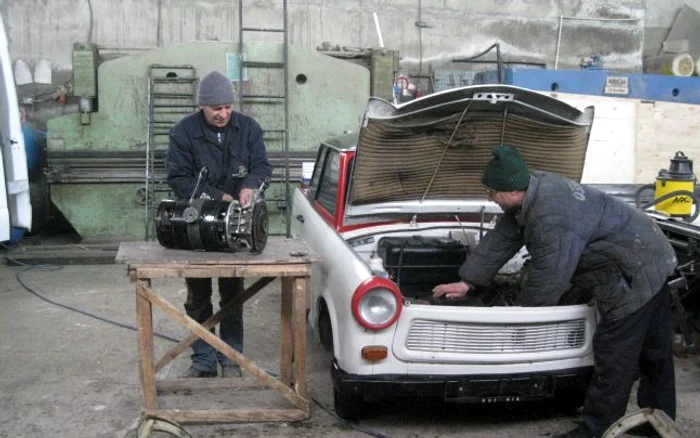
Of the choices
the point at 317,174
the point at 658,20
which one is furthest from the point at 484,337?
the point at 658,20

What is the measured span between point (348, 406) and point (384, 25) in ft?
21.5

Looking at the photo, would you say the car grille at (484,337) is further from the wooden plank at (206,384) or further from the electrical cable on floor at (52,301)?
the electrical cable on floor at (52,301)

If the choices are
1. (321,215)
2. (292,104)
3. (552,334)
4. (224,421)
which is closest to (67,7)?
(292,104)

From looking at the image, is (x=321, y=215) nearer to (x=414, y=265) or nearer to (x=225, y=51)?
(x=414, y=265)

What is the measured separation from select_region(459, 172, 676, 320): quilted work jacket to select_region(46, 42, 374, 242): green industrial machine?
14.4ft

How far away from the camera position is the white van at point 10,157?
5012 millimetres

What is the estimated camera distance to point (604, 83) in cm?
790

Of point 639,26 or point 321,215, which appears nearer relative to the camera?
point 321,215

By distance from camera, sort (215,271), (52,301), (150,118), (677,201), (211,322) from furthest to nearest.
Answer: (150,118) → (52,301) → (677,201) → (211,322) → (215,271)

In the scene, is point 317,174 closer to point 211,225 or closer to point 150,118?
point 211,225

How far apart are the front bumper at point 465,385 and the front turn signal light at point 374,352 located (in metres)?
0.09

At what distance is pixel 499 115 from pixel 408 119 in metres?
0.51

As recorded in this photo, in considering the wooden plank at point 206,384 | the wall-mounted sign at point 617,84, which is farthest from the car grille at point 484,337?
the wall-mounted sign at point 617,84

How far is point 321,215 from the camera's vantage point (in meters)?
4.52
